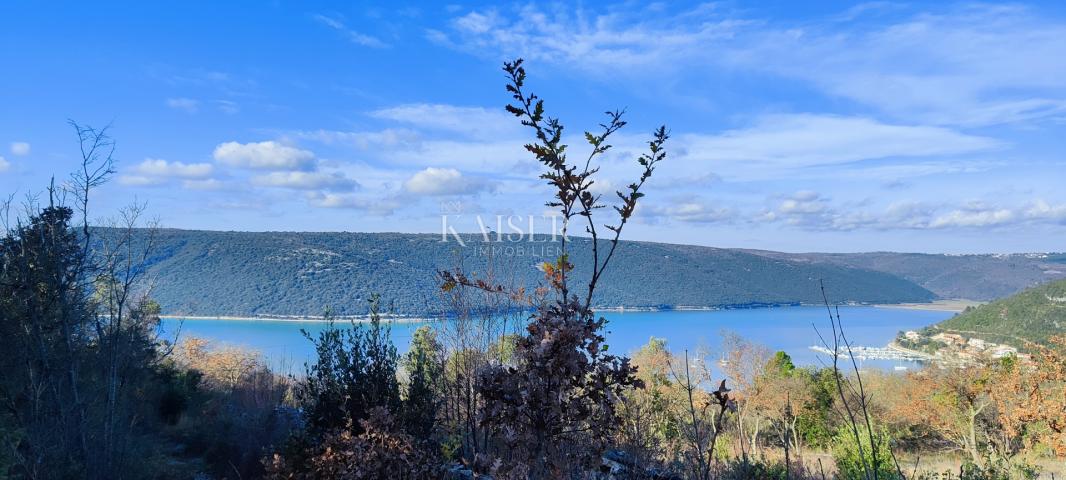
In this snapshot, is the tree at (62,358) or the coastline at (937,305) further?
the coastline at (937,305)

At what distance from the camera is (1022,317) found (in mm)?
37938

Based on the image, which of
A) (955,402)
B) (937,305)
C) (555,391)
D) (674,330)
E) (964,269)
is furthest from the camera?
(964,269)

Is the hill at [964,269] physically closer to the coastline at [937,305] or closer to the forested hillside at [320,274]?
the coastline at [937,305]

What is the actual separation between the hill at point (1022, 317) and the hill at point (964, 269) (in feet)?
106

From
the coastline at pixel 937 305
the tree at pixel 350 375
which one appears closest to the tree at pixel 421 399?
the tree at pixel 350 375

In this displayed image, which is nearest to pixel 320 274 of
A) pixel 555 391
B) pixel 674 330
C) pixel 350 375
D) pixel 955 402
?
pixel 674 330

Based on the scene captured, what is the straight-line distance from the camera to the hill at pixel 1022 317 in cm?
3481

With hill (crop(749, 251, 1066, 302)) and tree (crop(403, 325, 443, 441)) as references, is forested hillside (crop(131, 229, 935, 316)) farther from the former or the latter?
hill (crop(749, 251, 1066, 302))

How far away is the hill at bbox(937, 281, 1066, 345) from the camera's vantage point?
34.8 metres

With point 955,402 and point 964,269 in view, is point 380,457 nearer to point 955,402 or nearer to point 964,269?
point 955,402

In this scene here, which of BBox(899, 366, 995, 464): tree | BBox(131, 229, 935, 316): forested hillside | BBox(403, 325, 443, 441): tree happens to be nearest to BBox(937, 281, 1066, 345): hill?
BBox(131, 229, 935, 316): forested hillside

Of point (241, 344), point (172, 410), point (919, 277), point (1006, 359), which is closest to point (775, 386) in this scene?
point (1006, 359)

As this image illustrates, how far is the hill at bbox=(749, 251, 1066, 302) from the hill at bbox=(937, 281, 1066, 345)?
3237cm

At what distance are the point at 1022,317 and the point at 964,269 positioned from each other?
45.0 m
